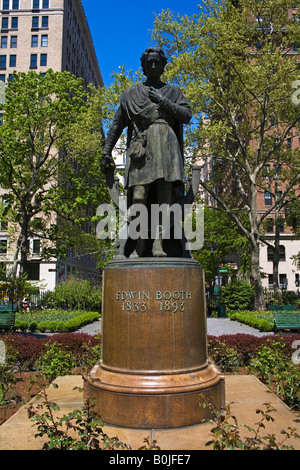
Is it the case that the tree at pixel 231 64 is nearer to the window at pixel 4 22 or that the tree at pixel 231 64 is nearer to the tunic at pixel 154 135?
the tunic at pixel 154 135

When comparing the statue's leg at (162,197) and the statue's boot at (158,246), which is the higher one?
the statue's leg at (162,197)

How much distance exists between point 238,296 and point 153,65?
26.7m

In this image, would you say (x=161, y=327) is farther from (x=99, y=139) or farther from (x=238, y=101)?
(x=238, y=101)

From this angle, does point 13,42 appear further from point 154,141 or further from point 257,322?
point 154,141

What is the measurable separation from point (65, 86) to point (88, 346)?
773 inches

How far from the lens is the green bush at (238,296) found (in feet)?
101

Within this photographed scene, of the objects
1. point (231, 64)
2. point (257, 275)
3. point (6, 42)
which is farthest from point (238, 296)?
point (6, 42)

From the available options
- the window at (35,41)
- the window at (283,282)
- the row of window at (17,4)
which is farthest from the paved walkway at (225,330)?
the row of window at (17,4)

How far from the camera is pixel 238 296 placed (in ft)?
102

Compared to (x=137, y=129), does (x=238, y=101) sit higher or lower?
higher

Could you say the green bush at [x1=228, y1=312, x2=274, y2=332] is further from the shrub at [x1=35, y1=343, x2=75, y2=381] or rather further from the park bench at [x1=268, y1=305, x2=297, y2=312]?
the shrub at [x1=35, y1=343, x2=75, y2=381]

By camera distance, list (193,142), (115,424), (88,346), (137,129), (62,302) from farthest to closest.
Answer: (62,302), (193,142), (88,346), (137,129), (115,424)
